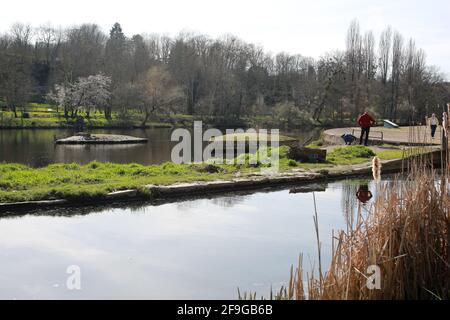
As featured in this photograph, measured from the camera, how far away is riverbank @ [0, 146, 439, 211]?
10859 millimetres

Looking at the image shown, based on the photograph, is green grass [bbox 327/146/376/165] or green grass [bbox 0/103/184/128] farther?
green grass [bbox 0/103/184/128]

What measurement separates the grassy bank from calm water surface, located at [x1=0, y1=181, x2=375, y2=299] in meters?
0.78

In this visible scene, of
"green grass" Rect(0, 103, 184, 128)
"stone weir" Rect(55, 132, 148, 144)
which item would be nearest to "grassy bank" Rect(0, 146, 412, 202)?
"stone weir" Rect(55, 132, 148, 144)

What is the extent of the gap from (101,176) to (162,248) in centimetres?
581

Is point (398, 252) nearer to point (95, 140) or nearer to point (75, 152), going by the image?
point (75, 152)

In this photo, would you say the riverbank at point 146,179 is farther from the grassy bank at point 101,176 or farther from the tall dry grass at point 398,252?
the tall dry grass at point 398,252

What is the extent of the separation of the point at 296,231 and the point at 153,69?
5367 cm

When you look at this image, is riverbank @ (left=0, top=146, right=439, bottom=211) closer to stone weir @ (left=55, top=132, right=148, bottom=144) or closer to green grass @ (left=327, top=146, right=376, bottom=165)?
green grass @ (left=327, top=146, right=376, bottom=165)

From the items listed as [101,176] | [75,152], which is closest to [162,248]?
[101,176]

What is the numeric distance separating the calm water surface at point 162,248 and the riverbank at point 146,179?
2.02ft

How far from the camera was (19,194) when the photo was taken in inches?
415

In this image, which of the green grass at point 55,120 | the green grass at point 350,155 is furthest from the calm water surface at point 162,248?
the green grass at point 55,120

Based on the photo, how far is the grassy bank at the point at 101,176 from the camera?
1093cm
